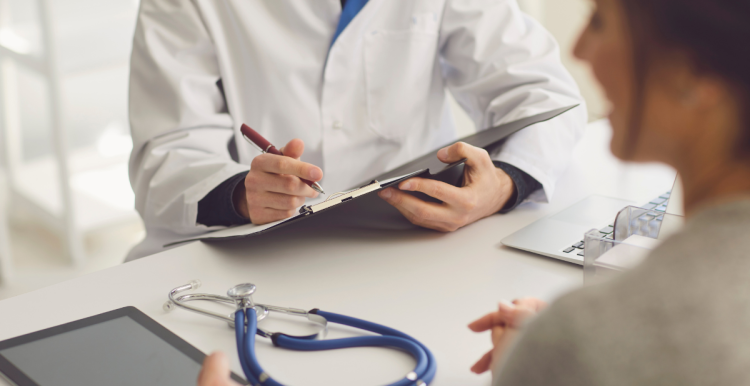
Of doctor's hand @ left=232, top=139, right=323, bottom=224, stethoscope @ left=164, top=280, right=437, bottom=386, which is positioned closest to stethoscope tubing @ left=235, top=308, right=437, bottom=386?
stethoscope @ left=164, top=280, right=437, bottom=386

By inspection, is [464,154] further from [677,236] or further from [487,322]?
[677,236]

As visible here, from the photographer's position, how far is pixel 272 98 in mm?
1024

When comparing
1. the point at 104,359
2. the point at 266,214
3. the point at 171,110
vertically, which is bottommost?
the point at 104,359

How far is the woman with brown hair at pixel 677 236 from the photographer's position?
0.68 ft

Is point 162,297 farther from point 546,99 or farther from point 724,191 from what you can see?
point 546,99

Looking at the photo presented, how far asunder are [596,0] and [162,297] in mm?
514

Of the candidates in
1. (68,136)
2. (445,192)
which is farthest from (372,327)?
(68,136)

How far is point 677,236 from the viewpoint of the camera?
9.0 inches

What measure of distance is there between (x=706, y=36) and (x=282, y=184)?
1.84 ft

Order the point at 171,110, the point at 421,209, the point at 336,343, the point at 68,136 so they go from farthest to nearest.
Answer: the point at 68,136
the point at 171,110
the point at 421,209
the point at 336,343

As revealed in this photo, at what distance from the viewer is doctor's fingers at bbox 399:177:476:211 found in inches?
28.0

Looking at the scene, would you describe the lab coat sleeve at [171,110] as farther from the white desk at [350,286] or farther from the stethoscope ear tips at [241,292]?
the stethoscope ear tips at [241,292]

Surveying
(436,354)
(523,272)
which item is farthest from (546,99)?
(436,354)

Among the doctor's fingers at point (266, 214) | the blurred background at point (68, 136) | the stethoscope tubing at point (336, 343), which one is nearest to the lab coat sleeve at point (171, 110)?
the doctor's fingers at point (266, 214)
